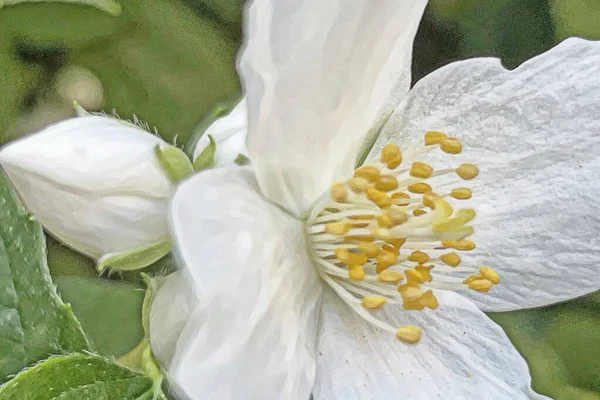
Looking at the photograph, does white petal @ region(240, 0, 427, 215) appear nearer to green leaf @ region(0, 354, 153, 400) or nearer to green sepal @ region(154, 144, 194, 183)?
green sepal @ region(154, 144, 194, 183)

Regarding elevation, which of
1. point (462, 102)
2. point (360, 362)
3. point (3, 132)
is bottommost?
point (3, 132)

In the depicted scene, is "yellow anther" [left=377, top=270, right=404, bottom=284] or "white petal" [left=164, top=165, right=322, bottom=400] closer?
"white petal" [left=164, top=165, right=322, bottom=400]

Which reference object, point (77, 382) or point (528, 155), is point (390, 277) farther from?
point (77, 382)

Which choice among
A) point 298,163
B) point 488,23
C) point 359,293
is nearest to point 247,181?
point 298,163

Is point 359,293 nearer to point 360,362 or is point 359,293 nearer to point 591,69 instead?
point 360,362

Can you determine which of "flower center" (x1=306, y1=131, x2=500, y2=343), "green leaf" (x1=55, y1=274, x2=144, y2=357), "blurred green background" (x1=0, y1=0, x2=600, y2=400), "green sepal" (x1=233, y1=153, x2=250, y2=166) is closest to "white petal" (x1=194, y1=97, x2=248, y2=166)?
"green sepal" (x1=233, y1=153, x2=250, y2=166)

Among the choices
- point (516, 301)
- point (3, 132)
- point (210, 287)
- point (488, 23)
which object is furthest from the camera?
point (488, 23)

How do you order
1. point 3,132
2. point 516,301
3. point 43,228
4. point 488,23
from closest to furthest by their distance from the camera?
point 43,228
point 516,301
point 3,132
point 488,23
